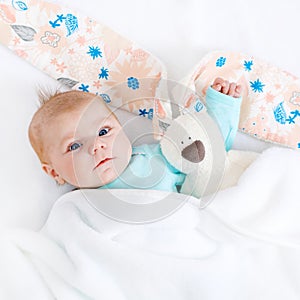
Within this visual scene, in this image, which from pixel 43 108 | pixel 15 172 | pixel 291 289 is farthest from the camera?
pixel 15 172

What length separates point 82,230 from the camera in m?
1.15

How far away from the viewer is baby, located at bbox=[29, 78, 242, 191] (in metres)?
1.17

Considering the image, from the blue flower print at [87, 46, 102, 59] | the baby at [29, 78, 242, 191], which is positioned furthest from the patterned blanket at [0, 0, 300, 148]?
the baby at [29, 78, 242, 191]

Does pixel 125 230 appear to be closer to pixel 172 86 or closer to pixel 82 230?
pixel 82 230

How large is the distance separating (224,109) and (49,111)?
0.38 metres

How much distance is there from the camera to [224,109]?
1240 millimetres

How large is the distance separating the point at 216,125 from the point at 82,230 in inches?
14.4

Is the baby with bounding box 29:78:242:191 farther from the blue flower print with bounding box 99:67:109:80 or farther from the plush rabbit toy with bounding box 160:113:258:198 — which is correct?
the blue flower print with bounding box 99:67:109:80

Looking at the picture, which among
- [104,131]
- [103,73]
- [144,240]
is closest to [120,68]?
[103,73]

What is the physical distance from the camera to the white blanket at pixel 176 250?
1.09 meters

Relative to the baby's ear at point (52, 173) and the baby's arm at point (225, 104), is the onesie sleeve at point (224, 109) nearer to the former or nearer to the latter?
the baby's arm at point (225, 104)

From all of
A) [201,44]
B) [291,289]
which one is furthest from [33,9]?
[291,289]

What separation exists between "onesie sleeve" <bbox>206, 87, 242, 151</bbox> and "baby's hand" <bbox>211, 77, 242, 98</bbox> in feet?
0.05

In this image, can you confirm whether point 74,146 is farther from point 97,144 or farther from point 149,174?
point 149,174
